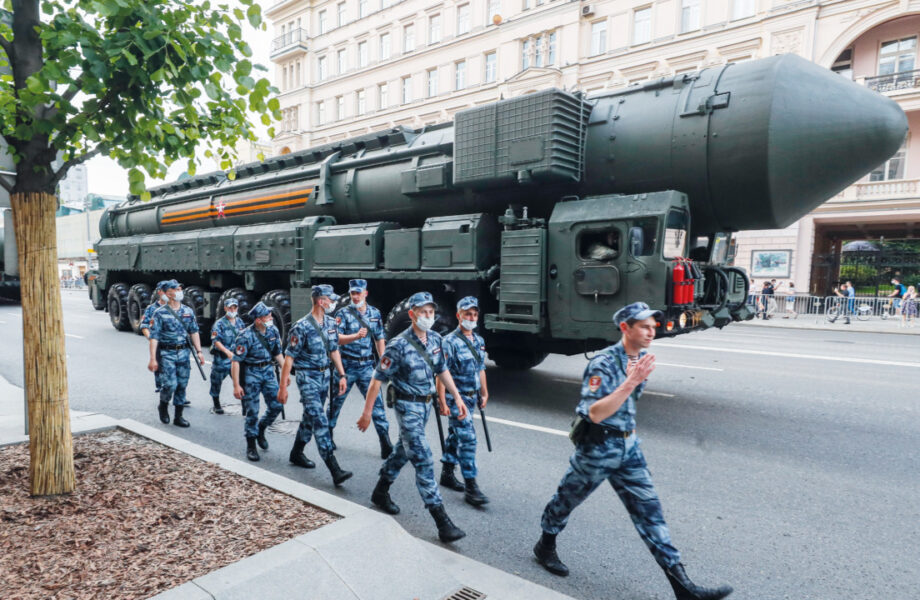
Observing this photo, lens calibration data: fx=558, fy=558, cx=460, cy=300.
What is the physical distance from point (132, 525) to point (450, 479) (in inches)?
88.4

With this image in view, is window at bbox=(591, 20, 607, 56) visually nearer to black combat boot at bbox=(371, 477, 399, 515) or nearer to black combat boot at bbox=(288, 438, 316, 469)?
black combat boot at bbox=(288, 438, 316, 469)

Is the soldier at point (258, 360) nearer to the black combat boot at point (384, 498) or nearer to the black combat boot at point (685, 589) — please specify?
the black combat boot at point (384, 498)

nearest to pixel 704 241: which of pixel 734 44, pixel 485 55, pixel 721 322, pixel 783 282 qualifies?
pixel 721 322

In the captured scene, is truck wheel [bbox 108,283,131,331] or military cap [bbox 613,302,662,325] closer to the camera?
military cap [bbox 613,302,662,325]

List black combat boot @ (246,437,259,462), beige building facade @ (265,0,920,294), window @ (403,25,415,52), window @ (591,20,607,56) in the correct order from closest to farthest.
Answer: black combat boot @ (246,437,259,462) → beige building facade @ (265,0,920,294) → window @ (591,20,607,56) → window @ (403,25,415,52)

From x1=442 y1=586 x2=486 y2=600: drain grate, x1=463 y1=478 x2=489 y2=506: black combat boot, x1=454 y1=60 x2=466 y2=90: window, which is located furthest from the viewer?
x1=454 y1=60 x2=466 y2=90: window

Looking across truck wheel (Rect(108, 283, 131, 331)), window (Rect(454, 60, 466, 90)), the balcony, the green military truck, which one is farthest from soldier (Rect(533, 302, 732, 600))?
the balcony

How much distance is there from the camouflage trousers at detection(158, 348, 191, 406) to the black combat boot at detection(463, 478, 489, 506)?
381cm

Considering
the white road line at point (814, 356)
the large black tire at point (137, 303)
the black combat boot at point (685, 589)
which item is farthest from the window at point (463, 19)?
the black combat boot at point (685, 589)

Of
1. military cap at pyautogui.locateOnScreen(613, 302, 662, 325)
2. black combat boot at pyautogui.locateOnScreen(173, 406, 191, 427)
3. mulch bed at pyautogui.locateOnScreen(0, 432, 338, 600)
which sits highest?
military cap at pyautogui.locateOnScreen(613, 302, 662, 325)

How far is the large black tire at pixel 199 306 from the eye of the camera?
40.2 feet

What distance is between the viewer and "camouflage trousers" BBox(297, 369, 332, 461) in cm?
452

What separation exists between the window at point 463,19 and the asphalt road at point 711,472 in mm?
29518

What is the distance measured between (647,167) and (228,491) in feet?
17.2
